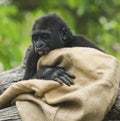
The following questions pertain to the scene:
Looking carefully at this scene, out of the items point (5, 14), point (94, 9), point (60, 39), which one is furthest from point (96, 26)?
point (60, 39)

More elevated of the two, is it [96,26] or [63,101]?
[63,101]

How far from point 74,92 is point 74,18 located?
4192 mm

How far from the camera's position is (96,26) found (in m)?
7.94

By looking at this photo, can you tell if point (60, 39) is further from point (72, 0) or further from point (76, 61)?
point (72, 0)

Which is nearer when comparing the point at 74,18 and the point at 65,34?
the point at 65,34

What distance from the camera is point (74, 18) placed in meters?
8.17

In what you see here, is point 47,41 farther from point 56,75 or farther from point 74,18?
point 74,18

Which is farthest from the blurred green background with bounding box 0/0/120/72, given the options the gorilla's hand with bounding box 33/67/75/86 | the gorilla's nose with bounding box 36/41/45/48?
the gorilla's hand with bounding box 33/67/75/86

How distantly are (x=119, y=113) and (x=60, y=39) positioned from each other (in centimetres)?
77

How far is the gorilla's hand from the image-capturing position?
418 centimetres

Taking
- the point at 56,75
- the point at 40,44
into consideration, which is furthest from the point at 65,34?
Result: the point at 56,75

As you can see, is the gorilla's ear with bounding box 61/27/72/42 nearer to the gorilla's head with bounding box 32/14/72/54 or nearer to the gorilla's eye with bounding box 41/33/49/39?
the gorilla's head with bounding box 32/14/72/54

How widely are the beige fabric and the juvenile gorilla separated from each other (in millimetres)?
113

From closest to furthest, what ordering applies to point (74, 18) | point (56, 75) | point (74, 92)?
point (74, 92), point (56, 75), point (74, 18)
